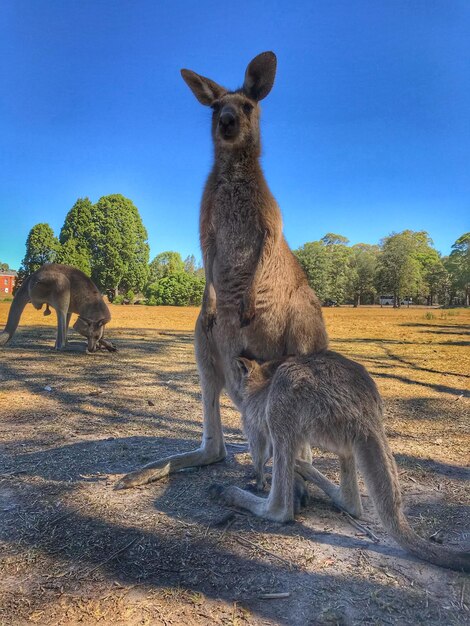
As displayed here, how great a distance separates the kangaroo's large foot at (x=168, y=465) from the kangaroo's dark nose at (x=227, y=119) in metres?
2.38

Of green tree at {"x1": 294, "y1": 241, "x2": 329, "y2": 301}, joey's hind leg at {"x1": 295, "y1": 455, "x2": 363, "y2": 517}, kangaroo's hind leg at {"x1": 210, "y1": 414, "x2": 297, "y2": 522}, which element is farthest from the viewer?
green tree at {"x1": 294, "y1": 241, "x2": 329, "y2": 301}

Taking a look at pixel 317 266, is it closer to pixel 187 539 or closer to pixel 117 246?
pixel 117 246

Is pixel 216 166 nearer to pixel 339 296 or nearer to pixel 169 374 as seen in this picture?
pixel 169 374

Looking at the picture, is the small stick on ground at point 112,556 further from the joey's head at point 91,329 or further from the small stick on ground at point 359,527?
the joey's head at point 91,329

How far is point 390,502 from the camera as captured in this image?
6.71ft

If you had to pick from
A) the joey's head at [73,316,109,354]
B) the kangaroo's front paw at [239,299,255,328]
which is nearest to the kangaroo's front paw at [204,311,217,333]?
the kangaroo's front paw at [239,299,255,328]

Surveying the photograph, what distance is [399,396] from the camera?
5.93m

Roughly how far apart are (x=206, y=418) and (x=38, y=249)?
121 feet

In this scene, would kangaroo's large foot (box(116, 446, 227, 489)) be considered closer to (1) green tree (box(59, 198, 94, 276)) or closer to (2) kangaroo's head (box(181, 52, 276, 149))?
(2) kangaroo's head (box(181, 52, 276, 149))

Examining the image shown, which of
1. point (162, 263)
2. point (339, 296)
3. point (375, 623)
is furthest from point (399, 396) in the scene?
point (162, 263)

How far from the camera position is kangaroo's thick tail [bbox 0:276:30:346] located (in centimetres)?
954

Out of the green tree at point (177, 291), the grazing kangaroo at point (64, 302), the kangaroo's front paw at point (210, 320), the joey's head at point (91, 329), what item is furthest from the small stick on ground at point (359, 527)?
the green tree at point (177, 291)

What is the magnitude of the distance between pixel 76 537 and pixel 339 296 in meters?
50.9

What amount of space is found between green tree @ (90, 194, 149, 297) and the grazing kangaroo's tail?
1497 inches
